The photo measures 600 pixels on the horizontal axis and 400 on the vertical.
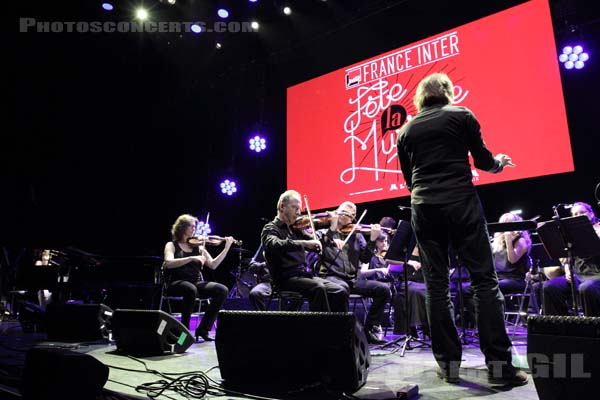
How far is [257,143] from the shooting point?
29.9 ft

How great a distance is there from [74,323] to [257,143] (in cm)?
575

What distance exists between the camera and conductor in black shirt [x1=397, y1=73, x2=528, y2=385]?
2.12m

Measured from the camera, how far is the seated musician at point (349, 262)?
4.14 metres

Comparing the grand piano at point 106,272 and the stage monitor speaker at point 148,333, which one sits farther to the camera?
the grand piano at point 106,272

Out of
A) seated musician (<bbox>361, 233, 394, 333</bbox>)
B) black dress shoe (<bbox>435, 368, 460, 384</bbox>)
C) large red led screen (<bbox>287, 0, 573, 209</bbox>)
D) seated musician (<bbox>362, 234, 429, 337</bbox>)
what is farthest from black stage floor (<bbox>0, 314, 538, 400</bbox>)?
large red led screen (<bbox>287, 0, 573, 209</bbox>)

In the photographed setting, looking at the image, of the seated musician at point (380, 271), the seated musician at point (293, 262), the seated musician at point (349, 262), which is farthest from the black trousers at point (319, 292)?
the seated musician at point (380, 271)

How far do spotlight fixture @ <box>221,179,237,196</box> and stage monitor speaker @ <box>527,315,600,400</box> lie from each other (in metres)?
8.44

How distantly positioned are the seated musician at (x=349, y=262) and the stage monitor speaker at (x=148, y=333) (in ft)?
4.81

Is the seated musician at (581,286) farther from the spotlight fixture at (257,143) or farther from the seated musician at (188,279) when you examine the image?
the spotlight fixture at (257,143)

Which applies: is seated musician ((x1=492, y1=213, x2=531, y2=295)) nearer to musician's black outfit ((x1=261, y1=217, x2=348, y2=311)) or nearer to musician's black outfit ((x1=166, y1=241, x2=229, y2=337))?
musician's black outfit ((x1=261, y1=217, x2=348, y2=311))

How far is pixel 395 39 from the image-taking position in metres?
7.24

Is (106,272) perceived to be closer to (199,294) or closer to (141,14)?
(199,294)

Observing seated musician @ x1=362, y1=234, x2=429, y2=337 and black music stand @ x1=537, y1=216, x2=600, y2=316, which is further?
seated musician @ x1=362, y1=234, x2=429, y2=337

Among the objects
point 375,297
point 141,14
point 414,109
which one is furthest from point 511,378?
point 141,14
